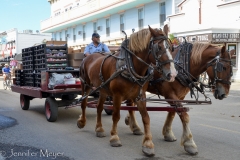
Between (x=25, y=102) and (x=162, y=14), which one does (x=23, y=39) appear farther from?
(x=25, y=102)

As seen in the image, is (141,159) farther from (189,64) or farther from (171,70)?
(189,64)

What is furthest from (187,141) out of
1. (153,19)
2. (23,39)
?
(23,39)

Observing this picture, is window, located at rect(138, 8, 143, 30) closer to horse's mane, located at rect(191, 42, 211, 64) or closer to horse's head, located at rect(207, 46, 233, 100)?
horse's mane, located at rect(191, 42, 211, 64)

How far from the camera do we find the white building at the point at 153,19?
18438 mm

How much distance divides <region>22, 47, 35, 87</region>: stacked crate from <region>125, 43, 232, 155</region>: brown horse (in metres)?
5.22

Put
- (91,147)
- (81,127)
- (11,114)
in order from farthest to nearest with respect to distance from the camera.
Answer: (11,114)
(81,127)
(91,147)

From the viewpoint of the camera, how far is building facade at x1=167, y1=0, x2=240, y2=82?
717 inches

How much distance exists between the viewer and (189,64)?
570cm

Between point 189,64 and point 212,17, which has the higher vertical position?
point 212,17

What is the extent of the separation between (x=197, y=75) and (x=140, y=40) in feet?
4.50

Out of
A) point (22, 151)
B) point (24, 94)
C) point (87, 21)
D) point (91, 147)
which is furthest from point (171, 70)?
point (87, 21)

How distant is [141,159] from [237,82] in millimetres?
16074

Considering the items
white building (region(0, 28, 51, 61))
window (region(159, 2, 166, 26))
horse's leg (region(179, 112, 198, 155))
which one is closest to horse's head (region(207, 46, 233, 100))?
horse's leg (region(179, 112, 198, 155))

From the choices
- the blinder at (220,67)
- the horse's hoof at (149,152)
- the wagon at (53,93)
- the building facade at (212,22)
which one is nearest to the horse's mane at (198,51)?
the blinder at (220,67)
